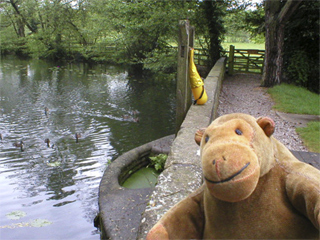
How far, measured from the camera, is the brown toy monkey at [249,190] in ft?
4.20

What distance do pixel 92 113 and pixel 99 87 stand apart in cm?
503

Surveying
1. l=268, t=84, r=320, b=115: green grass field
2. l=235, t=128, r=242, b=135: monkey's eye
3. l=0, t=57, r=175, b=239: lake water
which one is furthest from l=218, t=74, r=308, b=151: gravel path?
l=235, t=128, r=242, b=135: monkey's eye

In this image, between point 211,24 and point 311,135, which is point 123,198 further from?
point 211,24

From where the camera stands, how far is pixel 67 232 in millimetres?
4816

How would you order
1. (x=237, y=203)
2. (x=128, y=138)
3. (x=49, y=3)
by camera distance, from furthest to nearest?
(x=49, y=3), (x=128, y=138), (x=237, y=203)

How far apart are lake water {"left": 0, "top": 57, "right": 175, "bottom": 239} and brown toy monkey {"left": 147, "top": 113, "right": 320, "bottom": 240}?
143 inches

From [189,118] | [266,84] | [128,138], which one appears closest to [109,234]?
[189,118]

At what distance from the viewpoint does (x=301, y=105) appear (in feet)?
27.0

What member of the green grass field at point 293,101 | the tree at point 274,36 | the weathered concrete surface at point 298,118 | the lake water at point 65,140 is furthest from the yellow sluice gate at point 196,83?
the tree at point 274,36

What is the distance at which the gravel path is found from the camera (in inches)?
225

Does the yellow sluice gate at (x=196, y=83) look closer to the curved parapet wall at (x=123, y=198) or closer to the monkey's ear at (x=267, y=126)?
the curved parapet wall at (x=123, y=198)

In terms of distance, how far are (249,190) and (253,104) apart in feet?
25.5

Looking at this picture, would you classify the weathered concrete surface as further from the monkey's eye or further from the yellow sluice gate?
the monkey's eye

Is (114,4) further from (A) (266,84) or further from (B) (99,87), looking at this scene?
(A) (266,84)
